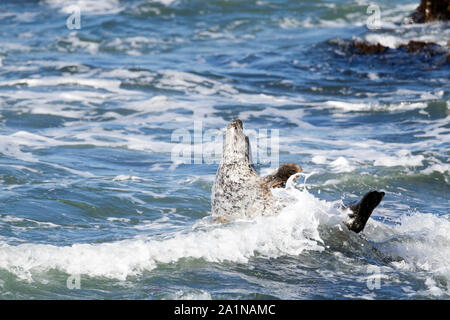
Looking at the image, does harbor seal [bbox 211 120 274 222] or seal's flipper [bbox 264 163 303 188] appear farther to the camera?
seal's flipper [bbox 264 163 303 188]

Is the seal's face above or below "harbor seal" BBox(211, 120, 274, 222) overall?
above

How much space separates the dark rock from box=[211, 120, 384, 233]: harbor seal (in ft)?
39.2

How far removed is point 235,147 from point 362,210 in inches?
51.6

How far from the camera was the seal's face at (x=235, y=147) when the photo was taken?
6.30m

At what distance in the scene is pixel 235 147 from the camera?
6305mm

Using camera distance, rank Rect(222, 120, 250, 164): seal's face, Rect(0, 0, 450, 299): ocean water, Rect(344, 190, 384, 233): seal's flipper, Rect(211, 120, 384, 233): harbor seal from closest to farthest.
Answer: Rect(0, 0, 450, 299): ocean water → Rect(344, 190, 384, 233): seal's flipper → Rect(211, 120, 384, 233): harbor seal → Rect(222, 120, 250, 164): seal's face

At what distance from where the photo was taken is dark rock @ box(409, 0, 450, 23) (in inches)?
663

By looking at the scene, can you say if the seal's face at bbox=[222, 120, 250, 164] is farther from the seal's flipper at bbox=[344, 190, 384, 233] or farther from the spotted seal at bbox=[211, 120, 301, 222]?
the seal's flipper at bbox=[344, 190, 384, 233]

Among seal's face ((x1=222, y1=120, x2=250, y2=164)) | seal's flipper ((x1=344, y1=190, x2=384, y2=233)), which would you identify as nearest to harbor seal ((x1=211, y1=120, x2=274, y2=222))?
seal's face ((x1=222, y1=120, x2=250, y2=164))

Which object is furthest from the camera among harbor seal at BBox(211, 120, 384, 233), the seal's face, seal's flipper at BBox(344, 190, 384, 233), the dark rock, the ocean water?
the dark rock

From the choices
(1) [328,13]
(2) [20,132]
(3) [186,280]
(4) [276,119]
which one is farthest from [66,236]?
(1) [328,13]

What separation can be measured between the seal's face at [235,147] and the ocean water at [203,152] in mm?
456

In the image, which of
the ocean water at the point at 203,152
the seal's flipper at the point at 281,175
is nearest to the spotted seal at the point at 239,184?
the seal's flipper at the point at 281,175
